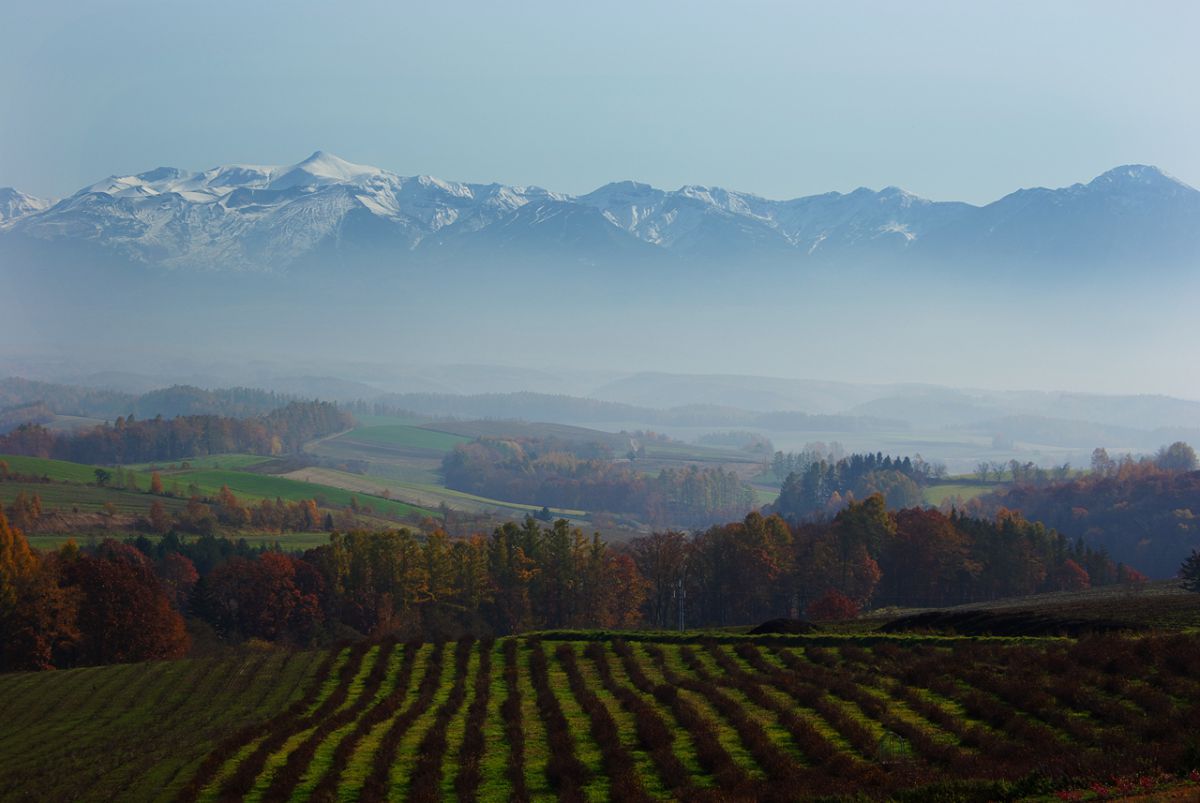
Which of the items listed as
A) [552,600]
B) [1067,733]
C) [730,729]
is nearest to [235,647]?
[552,600]

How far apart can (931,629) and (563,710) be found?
20.1m

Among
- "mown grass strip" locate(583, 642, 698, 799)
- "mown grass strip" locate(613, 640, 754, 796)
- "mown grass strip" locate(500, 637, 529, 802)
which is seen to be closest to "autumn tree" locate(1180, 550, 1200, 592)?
"mown grass strip" locate(613, 640, 754, 796)

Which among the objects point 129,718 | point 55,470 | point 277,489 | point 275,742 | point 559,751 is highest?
point 559,751

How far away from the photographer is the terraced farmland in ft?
85.1

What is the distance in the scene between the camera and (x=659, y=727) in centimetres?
3173

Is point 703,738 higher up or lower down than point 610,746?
higher up

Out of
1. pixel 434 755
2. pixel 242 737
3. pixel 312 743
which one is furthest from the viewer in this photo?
pixel 242 737

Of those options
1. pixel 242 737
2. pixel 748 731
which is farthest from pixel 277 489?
pixel 748 731

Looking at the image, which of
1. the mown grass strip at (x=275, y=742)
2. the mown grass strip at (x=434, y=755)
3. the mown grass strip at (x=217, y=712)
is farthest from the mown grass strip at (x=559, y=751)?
the mown grass strip at (x=217, y=712)

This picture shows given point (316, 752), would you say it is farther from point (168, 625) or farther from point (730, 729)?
point (168, 625)

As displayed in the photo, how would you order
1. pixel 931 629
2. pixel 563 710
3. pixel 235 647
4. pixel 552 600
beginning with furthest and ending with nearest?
pixel 552 600, pixel 235 647, pixel 931 629, pixel 563 710

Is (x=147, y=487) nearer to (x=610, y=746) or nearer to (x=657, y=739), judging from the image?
(x=610, y=746)

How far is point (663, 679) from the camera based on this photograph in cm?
4212

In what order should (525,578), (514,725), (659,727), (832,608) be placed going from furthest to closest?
1. (525,578)
2. (832,608)
3. (514,725)
4. (659,727)
